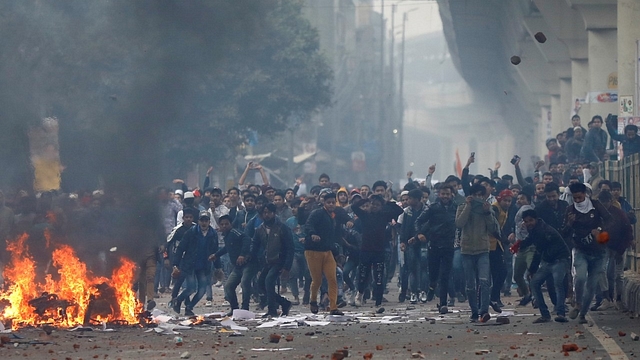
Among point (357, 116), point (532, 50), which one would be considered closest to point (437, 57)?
point (357, 116)

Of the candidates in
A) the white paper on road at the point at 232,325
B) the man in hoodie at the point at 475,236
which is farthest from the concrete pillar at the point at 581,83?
the white paper on road at the point at 232,325

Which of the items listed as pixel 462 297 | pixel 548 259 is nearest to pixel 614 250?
pixel 548 259

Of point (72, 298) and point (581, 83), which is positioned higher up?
point (581, 83)

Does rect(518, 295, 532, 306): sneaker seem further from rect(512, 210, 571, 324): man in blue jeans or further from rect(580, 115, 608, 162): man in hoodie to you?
rect(580, 115, 608, 162): man in hoodie

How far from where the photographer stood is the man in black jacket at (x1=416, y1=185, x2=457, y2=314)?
14.6 m

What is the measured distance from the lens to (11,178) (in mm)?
20031

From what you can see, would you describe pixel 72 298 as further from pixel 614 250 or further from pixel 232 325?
pixel 614 250

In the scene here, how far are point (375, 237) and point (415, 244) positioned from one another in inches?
53.9

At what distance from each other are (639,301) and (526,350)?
11.1ft

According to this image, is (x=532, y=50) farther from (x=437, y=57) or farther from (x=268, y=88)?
(x=437, y=57)

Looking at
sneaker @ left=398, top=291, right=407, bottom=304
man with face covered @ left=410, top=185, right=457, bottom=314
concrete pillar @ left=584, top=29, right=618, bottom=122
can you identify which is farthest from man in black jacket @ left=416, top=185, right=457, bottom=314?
concrete pillar @ left=584, top=29, right=618, bottom=122

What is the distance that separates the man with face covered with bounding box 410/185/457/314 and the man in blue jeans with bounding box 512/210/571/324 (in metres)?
1.81

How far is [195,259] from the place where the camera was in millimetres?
15172

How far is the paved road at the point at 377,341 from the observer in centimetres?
1012
